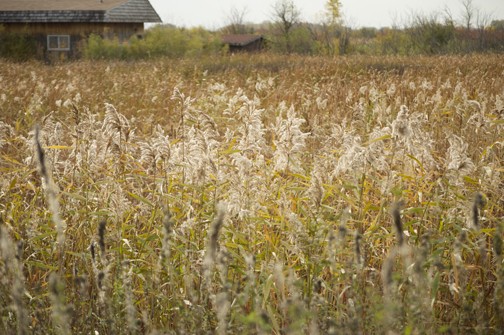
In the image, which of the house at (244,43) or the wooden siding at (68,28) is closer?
the wooden siding at (68,28)

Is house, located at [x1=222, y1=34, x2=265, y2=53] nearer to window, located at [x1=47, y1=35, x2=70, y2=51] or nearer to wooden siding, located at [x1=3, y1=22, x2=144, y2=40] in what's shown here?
wooden siding, located at [x1=3, y1=22, x2=144, y2=40]

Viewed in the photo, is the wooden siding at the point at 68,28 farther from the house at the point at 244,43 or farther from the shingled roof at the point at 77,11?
the house at the point at 244,43

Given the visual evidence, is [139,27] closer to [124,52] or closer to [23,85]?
[124,52]

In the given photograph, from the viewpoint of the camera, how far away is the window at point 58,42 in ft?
114

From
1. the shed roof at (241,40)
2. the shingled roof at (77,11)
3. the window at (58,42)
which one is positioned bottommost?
the window at (58,42)

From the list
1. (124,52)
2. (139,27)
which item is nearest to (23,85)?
(124,52)

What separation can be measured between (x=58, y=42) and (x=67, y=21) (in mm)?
1654

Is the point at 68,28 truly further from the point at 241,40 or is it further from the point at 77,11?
the point at 241,40

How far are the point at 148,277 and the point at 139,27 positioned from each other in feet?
121

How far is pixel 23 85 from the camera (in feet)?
30.5

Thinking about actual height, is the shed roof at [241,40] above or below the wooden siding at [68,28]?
above

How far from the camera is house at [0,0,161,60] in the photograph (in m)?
33.9

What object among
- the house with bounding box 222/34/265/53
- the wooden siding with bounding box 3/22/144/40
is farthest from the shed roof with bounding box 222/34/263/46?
the wooden siding with bounding box 3/22/144/40

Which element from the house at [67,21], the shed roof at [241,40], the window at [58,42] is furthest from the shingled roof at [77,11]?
the shed roof at [241,40]
